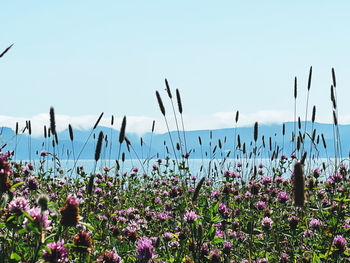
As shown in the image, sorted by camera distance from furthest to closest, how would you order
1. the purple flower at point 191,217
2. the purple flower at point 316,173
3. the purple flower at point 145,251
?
the purple flower at point 316,173 → the purple flower at point 191,217 → the purple flower at point 145,251

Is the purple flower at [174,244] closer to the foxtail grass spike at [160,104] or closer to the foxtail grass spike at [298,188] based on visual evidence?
the foxtail grass spike at [160,104]

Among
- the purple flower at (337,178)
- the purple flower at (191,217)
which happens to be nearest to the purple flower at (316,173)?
the purple flower at (337,178)

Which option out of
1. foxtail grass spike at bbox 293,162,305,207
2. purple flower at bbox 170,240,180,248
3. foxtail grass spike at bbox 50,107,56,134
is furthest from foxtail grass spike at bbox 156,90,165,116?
foxtail grass spike at bbox 293,162,305,207

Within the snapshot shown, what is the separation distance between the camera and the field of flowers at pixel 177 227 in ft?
5.38

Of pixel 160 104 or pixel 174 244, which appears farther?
pixel 174 244

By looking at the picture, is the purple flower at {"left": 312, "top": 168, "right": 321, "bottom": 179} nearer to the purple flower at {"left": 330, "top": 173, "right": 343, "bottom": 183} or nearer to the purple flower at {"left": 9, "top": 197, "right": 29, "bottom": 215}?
the purple flower at {"left": 330, "top": 173, "right": 343, "bottom": 183}

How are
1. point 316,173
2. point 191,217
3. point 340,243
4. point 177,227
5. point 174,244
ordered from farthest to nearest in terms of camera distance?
point 316,173 < point 177,227 < point 174,244 < point 191,217 < point 340,243

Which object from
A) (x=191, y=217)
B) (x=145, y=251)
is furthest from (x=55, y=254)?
(x=191, y=217)

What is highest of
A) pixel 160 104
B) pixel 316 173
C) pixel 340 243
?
pixel 160 104

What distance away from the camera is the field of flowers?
64.6 inches

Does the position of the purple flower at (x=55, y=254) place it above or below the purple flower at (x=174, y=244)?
above

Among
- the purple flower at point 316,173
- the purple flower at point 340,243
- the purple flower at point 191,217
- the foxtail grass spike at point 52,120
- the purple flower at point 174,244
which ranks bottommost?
the purple flower at point 174,244

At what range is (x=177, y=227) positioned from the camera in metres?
3.67

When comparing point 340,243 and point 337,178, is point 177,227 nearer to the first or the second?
point 340,243
